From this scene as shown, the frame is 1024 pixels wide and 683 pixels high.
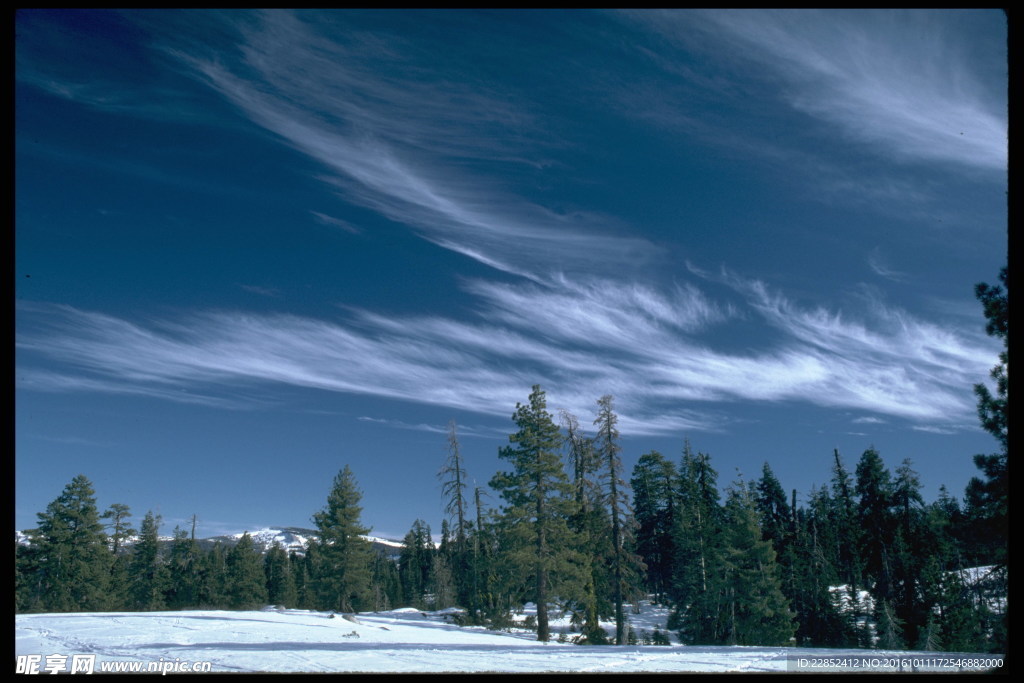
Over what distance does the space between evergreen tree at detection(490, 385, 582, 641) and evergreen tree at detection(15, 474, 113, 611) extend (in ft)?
110

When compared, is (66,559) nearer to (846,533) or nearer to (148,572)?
(148,572)

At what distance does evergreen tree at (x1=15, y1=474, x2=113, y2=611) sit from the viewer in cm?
3725

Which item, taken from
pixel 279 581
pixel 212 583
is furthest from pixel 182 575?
pixel 279 581

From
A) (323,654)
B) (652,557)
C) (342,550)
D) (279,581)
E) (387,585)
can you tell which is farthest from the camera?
(387,585)

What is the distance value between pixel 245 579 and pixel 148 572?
9.23 m

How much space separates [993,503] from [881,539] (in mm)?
34853

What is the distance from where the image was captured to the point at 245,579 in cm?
5731

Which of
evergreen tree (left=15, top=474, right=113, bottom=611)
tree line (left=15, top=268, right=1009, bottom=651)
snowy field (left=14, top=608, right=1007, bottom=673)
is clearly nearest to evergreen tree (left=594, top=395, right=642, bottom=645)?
tree line (left=15, top=268, right=1009, bottom=651)

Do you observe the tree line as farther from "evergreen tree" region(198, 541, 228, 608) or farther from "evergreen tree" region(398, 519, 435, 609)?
"evergreen tree" region(398, 519, 435, 609)

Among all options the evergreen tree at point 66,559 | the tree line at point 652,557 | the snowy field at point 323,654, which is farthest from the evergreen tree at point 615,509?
the evergreen tree at point 66,559
